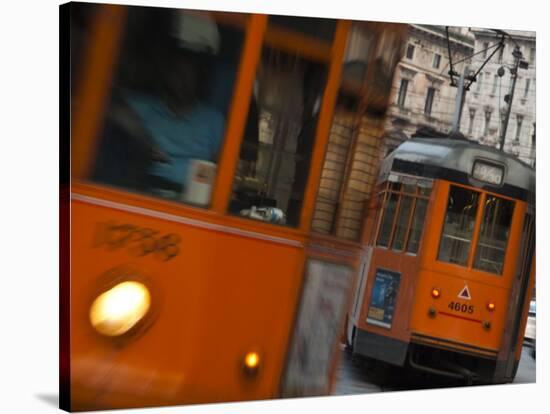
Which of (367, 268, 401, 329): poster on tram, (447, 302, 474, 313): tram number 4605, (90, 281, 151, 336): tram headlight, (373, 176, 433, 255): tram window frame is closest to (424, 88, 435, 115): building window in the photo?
(373, 176, 433, 255): tram window frame

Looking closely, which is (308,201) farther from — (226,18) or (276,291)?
(226,18)

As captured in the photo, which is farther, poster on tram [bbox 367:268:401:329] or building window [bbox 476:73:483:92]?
building window [bbox 476:73:483:92]

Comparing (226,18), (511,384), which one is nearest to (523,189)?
(511,384)

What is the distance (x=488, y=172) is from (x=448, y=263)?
65cm

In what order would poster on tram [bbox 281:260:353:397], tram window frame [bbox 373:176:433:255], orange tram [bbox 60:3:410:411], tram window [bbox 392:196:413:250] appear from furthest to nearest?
tram window [bbox 392:196:413:250] → tram window frame [bbox 373:176:433:255] → poster on tram [bbox 281:260:353:397] → orange tram [bbox 60:3:410:411]

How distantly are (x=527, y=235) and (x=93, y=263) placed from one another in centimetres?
307

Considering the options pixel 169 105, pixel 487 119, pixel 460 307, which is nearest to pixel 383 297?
pixel 460 307

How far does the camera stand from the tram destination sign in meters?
5.91

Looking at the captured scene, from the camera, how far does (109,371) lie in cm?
452

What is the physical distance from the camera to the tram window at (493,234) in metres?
5.89

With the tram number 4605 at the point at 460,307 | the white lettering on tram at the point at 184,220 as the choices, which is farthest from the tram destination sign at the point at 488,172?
the white lettering on tram at the point at 184,220

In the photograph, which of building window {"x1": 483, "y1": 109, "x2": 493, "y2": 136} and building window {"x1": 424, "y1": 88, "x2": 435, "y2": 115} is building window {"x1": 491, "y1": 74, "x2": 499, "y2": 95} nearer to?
building window {"x1": 483, "y1": 109, "x2": 493, "y2": 136}

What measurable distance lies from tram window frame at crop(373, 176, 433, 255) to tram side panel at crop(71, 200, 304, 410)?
30.0 inches

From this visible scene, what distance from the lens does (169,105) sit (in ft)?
15.0
